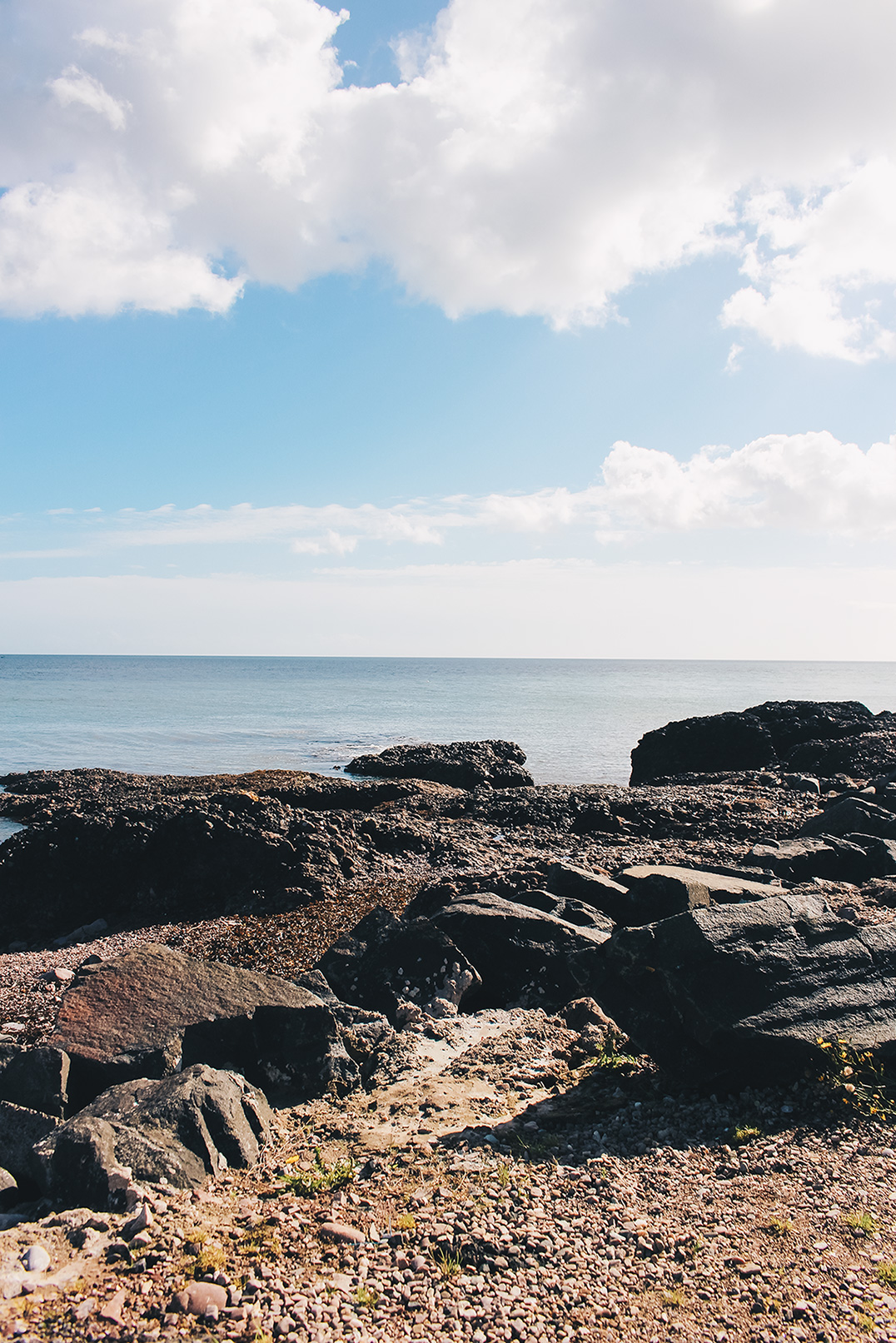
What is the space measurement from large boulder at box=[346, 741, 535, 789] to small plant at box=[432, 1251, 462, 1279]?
28237 millimetres

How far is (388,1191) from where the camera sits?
18.9 feet

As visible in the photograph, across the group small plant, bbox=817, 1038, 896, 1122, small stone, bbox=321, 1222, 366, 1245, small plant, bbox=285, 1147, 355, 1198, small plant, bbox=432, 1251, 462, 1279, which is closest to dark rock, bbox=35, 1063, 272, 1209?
small plant, bbox=285, 1147, 355, 1198

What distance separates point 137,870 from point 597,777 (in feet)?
92.6

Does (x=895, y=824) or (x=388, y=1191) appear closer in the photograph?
(x=388, y=1191)

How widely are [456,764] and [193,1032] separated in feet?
93.3

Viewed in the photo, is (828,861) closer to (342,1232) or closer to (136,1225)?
(342,1232)

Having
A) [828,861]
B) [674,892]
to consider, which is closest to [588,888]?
[674,892]

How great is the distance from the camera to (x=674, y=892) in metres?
11.2

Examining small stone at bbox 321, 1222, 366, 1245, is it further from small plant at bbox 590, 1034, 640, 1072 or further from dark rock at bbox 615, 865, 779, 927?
dark rock at bbox 615, 865, 779, 927

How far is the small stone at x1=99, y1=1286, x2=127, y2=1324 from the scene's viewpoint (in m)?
4.26

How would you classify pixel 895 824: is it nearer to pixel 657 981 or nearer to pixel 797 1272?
pixel 657 981

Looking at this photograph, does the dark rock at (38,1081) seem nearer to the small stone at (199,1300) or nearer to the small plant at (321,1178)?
the small plant at (321,1178)

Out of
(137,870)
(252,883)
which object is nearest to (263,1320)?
(252,883)

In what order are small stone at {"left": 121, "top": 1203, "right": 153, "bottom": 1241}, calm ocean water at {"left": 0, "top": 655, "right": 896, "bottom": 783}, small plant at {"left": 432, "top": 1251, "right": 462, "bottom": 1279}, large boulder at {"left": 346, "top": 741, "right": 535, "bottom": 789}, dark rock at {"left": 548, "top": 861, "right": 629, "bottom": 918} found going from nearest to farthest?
small plant at {"left": 432, "top": 1251, "right": 462, "bottom": 1279} → small stone at {"left": 121, "top": 1203, "right": 153, "bottom": 1241} → dark rock at {"left": 548, "top": 861, "right": 629, "bottom": 918} → large boulder at {"left": 346, "top": 741, "right": 535, "bottom": 789} → calm ocean water at {"left": 0, "top": 655, "right": 896, "bottom": 783}
